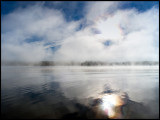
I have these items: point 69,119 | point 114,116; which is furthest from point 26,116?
point 114,116

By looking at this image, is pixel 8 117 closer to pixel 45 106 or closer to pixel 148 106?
pixel 45 106

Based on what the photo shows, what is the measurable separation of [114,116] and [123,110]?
1.08 m

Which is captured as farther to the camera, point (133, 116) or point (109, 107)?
point (109, 107)

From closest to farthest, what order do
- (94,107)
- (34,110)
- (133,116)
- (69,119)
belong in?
(69,119) → (133,116) → (34,110) → (94,107)

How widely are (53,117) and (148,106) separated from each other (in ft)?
22.7

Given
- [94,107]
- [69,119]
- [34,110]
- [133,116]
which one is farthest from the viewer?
[94,107]

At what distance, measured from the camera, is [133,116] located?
5426mm

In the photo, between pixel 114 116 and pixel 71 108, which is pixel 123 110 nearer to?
pixel 114 116

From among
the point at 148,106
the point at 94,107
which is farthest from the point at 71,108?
the point at 148,106

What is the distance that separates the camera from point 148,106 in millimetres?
6730

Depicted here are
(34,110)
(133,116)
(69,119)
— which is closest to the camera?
(69,119)

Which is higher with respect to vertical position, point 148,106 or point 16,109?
point 16,109

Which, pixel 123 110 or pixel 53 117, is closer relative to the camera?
pixel 53 117

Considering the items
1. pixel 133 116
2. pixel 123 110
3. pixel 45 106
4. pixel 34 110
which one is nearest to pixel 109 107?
pixel 123 110
